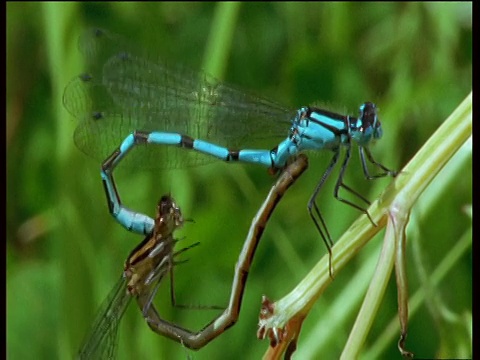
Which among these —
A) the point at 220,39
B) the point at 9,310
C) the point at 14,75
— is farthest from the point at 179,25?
the point at 9,310

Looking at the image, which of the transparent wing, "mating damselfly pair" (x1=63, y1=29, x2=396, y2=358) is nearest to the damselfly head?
"mating damselfly pair" (x1=63, y1=29, x2=396, y2=358)

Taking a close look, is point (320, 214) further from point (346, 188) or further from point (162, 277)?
point (162, 277)

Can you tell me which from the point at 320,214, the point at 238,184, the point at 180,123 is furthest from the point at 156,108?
the point at 320,214

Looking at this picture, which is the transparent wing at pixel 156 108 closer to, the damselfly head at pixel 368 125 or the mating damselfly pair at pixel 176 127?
the mating damselfly pair at pixel 176 127

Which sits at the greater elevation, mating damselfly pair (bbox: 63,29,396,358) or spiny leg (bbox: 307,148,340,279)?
mating damselfly pair (bbox: 63,29,396,358)

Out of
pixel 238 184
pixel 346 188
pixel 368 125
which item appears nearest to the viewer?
pixel 368 125

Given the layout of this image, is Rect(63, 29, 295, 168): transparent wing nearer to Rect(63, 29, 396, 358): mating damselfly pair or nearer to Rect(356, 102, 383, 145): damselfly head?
Rect(63, 29, 396, 358): mating damselfly pair
